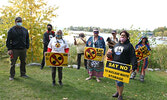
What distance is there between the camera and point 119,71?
4273 mm

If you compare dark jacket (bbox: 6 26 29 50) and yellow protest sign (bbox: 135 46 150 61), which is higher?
dark jacket (bbox: 6 26 29 50)

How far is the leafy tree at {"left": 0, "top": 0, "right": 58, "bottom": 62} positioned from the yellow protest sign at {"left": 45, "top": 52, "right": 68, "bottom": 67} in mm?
3895

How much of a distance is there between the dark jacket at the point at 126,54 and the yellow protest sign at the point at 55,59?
178 centimetres

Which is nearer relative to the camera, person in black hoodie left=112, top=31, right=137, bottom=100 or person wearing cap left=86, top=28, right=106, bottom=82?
person in black hoodie left=112, top=31, right=137, bottom=100

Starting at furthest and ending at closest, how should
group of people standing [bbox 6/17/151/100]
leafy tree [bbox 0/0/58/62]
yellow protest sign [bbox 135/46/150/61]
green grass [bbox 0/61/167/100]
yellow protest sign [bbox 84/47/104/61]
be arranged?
1. leafy tree [bbox 0/0/58/62]
2. yellow protest sign [bbox 135/46/150/61]
3. yellow protest sign [bbox 84/47/104/61]
4. green grass [bbox 0/61/167/100]
5. group of people standing [bbox 6/17/151/100]

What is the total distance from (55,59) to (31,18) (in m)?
4.45

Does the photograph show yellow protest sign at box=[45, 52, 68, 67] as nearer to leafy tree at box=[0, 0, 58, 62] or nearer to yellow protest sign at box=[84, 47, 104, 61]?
yellow protest sign at box=[84, 47, 104, 61]

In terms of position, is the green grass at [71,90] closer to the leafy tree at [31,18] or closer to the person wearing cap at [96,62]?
the person wearing cap at [96,62]

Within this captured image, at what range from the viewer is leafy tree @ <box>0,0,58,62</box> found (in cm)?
834

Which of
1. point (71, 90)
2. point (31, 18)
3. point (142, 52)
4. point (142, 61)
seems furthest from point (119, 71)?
point (31, 18)

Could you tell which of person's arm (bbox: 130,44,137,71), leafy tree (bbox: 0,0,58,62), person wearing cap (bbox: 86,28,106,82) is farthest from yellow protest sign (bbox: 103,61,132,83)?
leafy tree (bbox: 0,0,58,62)

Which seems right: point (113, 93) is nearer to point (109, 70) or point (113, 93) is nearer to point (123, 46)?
point (109, 70)

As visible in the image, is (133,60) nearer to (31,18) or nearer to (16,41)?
(16,41)

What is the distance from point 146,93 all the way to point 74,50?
7.00 meters
